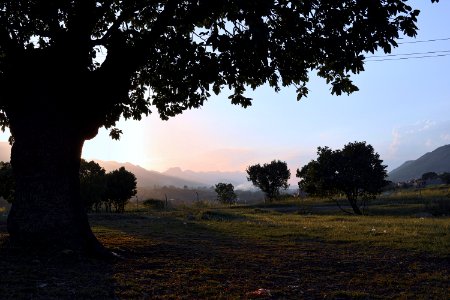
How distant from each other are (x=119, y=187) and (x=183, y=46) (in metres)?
35.6

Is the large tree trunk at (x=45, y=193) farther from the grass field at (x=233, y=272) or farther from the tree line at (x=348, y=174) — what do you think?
the tree line at (x=348, y=174)

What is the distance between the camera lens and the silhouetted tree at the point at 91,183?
3575 cm

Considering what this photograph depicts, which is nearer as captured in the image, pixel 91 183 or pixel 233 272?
pixel 233 272

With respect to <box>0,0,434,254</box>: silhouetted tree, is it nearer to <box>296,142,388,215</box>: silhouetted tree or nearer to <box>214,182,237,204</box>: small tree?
<box>296,142,388,215</box>: silhouetted tree

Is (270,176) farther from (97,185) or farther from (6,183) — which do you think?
(6,183)

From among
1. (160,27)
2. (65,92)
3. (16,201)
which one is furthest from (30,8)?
(16,201)

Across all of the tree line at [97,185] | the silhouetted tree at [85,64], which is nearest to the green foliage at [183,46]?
the silhouetted tree at [85,64]

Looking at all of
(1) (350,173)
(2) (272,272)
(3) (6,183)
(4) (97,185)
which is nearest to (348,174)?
(1) (350,173)

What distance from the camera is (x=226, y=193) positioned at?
64062 millimetres

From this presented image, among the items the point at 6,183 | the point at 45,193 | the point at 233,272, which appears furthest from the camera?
the point at 6,183

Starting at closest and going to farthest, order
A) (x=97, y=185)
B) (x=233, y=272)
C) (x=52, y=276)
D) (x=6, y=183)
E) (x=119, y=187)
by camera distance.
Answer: (x=52, y=276)
(x=233, y=272)
(x=6, y=183)
(x=97, y=185)
(x=119, y=187)

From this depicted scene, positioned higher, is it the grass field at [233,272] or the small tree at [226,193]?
the small tree at [226,193]

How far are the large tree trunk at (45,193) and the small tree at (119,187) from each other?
3249 cm

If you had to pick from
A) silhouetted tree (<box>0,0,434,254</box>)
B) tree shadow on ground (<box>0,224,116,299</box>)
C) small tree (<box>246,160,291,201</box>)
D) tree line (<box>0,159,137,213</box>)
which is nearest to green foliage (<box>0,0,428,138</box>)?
silhouetted tree (<box>0,0,434,254</box>)
